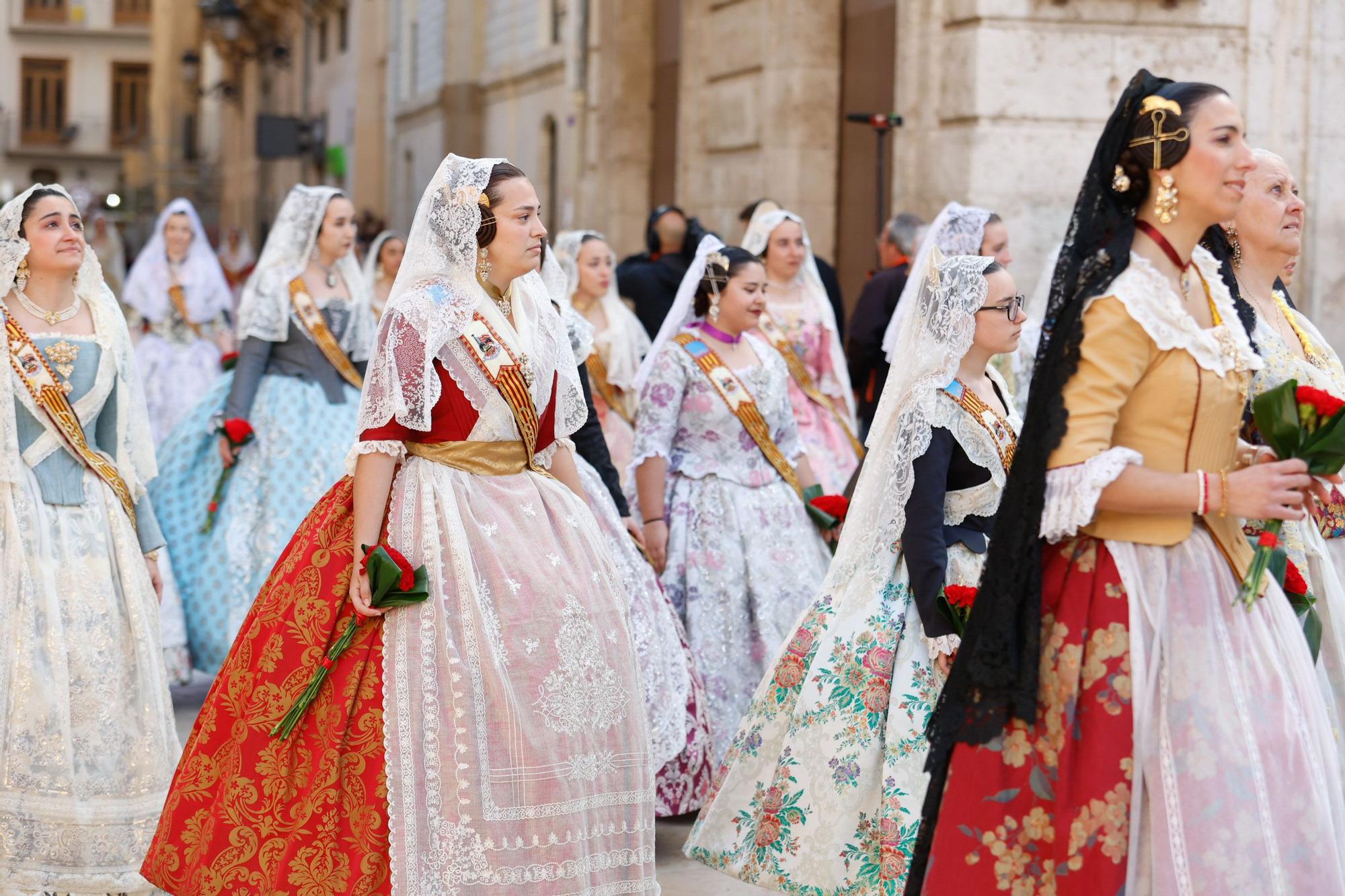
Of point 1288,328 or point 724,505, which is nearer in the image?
point 1288,328

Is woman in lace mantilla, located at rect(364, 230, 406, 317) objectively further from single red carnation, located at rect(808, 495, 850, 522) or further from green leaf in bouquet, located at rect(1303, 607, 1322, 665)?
green leaf in bouquet, located at rect(1303, 607, 1322, 665)

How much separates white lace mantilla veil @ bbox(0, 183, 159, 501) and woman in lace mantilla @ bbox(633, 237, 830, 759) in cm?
168

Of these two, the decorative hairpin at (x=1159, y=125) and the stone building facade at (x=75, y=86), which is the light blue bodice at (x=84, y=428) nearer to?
the decorative hairpin at (x=1159, y=125)

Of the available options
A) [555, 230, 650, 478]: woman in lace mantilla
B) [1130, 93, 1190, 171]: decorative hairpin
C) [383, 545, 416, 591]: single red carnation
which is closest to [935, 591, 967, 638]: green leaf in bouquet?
[383, 545, 416, 591]: single red carnation

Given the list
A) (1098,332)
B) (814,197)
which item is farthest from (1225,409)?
(814,197)

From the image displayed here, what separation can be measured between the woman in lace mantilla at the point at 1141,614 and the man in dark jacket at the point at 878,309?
4899 mm

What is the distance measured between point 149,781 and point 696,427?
2.17 m

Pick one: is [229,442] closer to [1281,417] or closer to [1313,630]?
[1313,630]

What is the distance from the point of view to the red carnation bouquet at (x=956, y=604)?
436cm

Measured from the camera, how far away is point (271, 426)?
790 cm

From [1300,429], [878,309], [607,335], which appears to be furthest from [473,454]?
[878,309]

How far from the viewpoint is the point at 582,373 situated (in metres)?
6.62

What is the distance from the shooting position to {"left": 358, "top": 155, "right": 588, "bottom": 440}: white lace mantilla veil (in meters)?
4.43

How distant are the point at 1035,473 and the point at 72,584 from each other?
3114 mm
